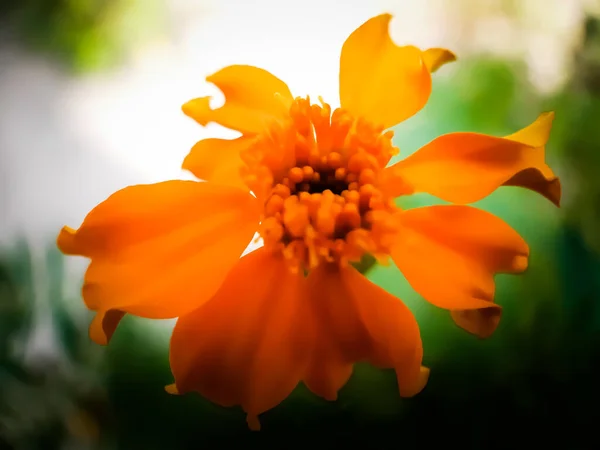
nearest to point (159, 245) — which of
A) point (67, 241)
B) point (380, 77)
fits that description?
point (67, 241)

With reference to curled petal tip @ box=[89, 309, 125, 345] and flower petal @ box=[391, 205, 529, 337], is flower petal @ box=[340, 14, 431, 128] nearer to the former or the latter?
flower petal @ box=[391, 205, 529, 337]

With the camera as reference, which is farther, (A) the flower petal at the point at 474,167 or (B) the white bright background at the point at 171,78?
(B) the white bright background at the point at 171,78

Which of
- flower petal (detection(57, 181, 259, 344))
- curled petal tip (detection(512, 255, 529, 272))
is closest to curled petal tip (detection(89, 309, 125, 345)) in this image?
flower petal (detection(57, 181, 259, 344))

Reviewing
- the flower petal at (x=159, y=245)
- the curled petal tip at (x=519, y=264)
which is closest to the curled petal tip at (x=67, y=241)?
the flower petal at (x=159, y=245)

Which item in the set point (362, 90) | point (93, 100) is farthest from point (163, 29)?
point (362, 90)

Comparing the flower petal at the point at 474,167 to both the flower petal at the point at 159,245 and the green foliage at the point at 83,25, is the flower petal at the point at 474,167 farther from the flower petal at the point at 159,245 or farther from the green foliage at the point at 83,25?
the green foliage at the point at 83,25

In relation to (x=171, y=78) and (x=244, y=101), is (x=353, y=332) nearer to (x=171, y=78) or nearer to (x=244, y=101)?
(x=244, y=101)
